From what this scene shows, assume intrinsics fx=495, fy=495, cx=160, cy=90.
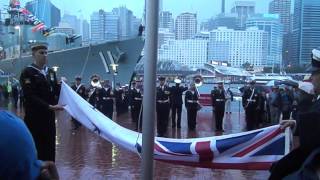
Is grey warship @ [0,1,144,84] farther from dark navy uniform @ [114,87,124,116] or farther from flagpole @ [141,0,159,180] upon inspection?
flagpole @ [141,0,159,180]

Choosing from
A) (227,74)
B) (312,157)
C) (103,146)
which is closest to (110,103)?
(103,146)

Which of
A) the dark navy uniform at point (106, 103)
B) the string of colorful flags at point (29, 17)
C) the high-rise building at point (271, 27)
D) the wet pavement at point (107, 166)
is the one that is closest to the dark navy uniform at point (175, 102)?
the dark navy uniform at point (106, 103)

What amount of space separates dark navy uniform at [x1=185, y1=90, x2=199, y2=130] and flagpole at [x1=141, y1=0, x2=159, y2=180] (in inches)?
503

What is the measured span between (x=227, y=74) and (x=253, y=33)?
1285cm

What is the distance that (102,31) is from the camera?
161 feet

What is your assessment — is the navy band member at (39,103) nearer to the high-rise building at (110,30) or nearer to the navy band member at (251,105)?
the navy band member at (251,105)

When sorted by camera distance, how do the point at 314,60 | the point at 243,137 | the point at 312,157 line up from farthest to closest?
the point at 243,137, the point at 314,60, the point at 312,157

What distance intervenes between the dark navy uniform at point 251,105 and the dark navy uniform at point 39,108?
12.7m

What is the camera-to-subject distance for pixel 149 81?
13.8 feet

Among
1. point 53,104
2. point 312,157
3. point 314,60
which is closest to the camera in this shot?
point 312,157

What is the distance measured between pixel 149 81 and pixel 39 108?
2.10 metres

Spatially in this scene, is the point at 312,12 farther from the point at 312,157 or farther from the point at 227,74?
the point at 227,74

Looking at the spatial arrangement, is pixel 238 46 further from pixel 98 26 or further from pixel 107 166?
pixel 107 166

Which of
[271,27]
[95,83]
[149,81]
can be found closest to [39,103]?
[149,81]
